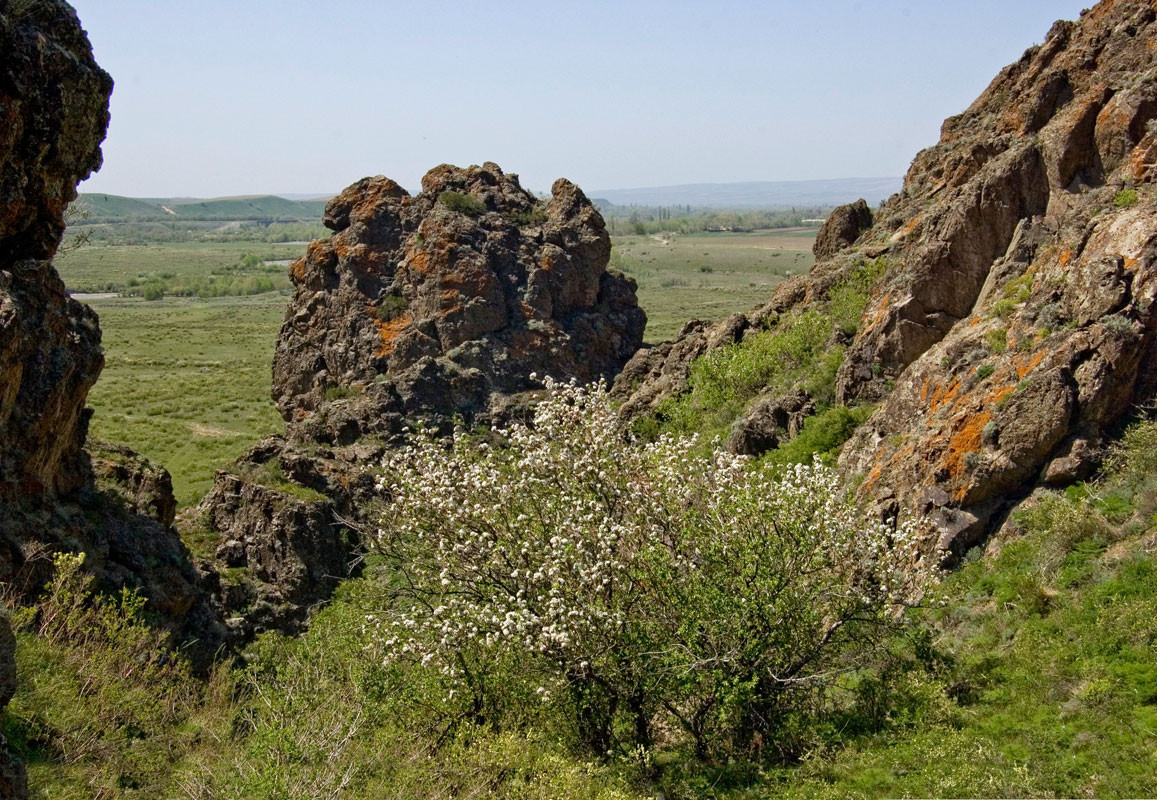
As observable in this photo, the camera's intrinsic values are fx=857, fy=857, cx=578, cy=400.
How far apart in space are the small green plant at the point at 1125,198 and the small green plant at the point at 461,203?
29.9 meters

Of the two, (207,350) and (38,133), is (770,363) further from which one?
(207,350)

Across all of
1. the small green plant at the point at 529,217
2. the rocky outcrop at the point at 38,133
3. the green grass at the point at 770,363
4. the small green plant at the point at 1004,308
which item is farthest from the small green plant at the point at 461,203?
the rocky outcrop at the point at 38,133

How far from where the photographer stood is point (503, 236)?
1647 inches

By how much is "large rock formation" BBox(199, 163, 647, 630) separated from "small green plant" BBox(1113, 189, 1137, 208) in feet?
71.2

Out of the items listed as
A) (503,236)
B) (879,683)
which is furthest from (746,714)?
(503,236)

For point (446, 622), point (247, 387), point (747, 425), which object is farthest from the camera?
point (247, 387)

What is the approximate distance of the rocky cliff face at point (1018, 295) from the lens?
15570 mm

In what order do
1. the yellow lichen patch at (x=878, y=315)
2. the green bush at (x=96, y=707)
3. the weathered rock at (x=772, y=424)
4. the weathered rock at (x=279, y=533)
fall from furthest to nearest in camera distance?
the weathered rock at (x=772, y=424) → the yellow lichen patch at (x=878, y=315) → the weathered rock at (x=279, y=533) → the green bush at (x=96, y=707)

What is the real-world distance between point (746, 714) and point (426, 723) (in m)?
5.02

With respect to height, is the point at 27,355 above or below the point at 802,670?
above

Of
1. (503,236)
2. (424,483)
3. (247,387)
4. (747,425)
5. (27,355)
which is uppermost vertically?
(503,236)

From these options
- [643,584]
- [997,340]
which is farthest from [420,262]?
[643,584]

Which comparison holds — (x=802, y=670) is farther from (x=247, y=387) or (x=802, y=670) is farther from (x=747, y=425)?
(x=247, y=387)

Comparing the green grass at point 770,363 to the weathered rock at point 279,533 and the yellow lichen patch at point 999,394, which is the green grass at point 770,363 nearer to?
the yellow lichen patch at point 999,394
